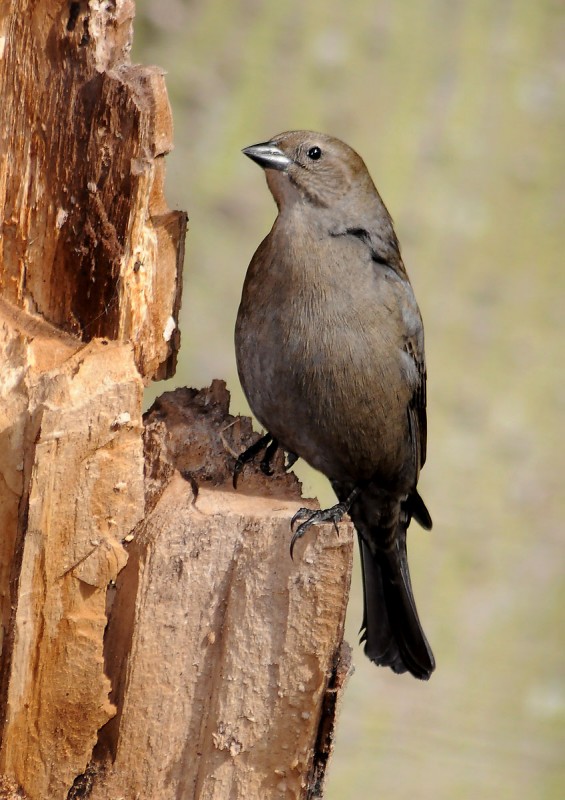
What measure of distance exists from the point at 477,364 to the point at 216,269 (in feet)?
2.93

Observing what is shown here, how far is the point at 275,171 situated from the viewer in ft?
9.65

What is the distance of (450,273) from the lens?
11.5 ft

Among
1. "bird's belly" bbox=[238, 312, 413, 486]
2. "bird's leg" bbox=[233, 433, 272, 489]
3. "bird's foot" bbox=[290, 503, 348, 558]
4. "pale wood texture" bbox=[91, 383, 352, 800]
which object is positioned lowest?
"pale wood texture" bbox=[91, 383, 352, 800]

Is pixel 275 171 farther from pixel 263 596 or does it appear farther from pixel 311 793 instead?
pixel 311 793

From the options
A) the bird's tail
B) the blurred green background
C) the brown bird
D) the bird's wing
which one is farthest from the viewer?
the bird's tail

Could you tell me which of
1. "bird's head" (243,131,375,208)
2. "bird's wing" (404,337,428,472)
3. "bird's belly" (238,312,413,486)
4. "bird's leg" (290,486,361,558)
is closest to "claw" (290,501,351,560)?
"bird's leg" (290,486,361,558)

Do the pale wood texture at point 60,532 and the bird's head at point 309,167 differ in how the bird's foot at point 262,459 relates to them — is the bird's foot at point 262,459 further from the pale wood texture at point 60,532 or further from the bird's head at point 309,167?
the bird's head at point 309,167

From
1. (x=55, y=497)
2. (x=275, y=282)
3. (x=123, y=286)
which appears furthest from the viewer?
(x=275, y=282)

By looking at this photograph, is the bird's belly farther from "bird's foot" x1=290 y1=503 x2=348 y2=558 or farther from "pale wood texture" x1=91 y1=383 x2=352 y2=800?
"pale wood texture" x1=91 y1=383 x2=352 y2=800

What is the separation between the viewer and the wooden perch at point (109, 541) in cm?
230

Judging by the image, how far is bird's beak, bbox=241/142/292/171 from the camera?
2896 millimetres

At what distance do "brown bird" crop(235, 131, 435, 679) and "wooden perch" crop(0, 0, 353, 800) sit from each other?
1.14 ft

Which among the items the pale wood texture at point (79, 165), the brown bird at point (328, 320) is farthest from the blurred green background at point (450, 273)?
the pale wood texture at point (79, 165)

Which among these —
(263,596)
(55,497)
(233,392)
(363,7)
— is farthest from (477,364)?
(55,497)
